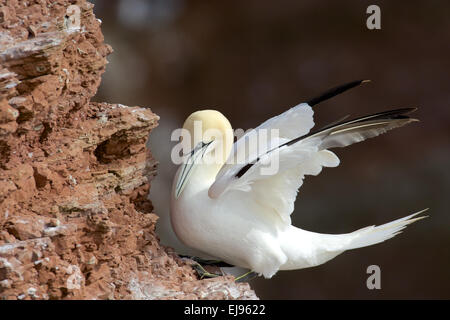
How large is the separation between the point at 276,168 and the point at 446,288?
4887 mm

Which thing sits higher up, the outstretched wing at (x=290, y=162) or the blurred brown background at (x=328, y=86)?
the blurred brown background at (x=328, y=86)

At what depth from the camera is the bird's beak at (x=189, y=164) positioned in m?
4.29

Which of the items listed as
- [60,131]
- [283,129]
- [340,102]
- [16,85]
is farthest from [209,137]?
[340,102]

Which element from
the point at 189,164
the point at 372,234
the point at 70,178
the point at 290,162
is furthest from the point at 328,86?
the point at 70,178

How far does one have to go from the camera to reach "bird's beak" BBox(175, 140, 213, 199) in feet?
14.1

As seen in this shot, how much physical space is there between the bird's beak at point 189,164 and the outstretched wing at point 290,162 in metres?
0.18

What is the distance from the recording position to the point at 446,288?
26.8 feet

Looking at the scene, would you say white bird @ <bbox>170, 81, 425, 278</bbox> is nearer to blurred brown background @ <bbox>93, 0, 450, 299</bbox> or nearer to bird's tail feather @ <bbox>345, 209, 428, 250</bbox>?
bird's tail feather @ <bbox>345, 209, 428, 250</bbox>

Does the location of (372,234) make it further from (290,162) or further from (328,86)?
(328,86)

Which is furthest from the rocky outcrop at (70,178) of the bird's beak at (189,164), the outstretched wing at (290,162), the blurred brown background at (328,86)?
the blurred brown background at (328,86)

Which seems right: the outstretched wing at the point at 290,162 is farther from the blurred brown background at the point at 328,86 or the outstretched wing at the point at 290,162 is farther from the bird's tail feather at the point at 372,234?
the blurred brown background at the point at 328,86

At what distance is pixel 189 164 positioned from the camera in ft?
14.1

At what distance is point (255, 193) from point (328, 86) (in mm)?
4412

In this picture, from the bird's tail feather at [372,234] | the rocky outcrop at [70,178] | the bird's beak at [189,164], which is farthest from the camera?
the bird's tail feather at [372,234]
